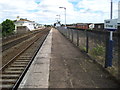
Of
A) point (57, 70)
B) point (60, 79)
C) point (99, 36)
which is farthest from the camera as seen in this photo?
point (99, 36)

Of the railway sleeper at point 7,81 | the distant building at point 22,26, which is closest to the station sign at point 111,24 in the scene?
the railway sleeper at point 7,81

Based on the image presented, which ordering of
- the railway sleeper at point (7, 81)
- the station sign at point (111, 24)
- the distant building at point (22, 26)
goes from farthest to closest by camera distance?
the distant building at point (22, 26), the station sign at point (111, 24), the railway sleeper at point (7, 81)

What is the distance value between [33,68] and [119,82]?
4016mm

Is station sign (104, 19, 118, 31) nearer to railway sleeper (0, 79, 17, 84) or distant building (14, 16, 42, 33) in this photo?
railway sleeper (0, 79, 17, 84)

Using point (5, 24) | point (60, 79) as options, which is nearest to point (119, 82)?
point (60, 79)

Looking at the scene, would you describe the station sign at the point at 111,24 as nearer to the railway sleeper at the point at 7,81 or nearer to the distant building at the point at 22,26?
the railway sleeper at the point at 7,81

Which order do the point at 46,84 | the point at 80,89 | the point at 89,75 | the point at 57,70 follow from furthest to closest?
the point at 57,70
the point at 89,75
the point at 46,84
the point at 80,89

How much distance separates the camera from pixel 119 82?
18.2ft

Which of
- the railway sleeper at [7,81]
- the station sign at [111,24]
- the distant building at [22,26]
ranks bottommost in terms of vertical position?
the railway sleeper at [7,81]

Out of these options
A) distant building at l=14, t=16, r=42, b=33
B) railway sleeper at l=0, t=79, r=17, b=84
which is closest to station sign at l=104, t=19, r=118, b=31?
railway sleeper at l=0, t=79, r=17, b=84

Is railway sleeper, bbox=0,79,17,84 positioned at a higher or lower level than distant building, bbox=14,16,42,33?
lower

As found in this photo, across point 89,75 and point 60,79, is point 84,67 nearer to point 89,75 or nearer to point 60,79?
point 89,75

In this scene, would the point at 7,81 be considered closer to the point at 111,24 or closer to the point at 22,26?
the point at 111,24

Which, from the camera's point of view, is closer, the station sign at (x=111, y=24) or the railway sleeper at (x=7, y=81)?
the railway sleeper at (x=7, y=81)
